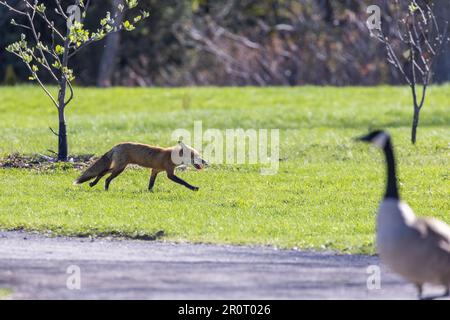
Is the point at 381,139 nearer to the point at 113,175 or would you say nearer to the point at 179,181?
the point at 179,181

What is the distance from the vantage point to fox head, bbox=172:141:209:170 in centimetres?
1570

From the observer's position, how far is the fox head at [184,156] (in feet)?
51.5

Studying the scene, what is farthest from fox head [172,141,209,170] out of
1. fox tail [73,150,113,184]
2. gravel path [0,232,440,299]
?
gravel path [0,232,440,299]

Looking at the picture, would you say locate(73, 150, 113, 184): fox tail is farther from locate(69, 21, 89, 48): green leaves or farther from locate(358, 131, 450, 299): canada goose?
locate(358, 131, 450, 299): canada goose

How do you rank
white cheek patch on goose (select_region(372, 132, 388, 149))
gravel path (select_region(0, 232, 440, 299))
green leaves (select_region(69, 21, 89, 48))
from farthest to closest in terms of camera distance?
1. green leaves (select_region(69, 21, 89, 48))
2. gravel path (select_region(0, 232, 440, 299))
3. white cheek patch on goose (select_region(372, 132, 388, 149))

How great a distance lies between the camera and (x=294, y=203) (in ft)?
48.4

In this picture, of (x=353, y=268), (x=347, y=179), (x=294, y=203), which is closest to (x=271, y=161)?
(x=347, y=179)

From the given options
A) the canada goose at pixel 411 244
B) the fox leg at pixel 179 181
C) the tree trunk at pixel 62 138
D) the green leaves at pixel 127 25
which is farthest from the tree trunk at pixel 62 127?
the canada goose at pixel 411 244

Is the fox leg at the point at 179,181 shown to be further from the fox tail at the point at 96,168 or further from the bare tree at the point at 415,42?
the bare tree at the point at 415,42

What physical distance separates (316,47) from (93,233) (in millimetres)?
30517

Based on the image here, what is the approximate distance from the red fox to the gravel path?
131 inches

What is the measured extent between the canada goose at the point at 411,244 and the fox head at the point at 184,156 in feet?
24.9

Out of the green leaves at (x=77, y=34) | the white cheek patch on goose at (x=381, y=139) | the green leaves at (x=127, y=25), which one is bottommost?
the white cheek patch on goose at (x=381, y=139)
